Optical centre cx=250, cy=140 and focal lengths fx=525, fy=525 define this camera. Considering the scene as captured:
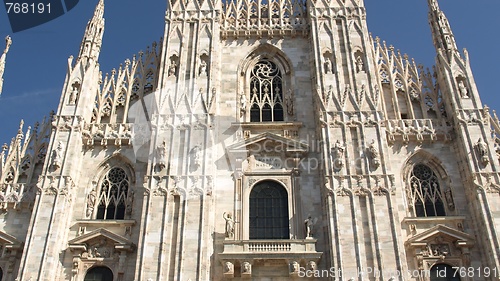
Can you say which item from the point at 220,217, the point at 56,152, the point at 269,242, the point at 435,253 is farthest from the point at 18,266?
the point at 435,253

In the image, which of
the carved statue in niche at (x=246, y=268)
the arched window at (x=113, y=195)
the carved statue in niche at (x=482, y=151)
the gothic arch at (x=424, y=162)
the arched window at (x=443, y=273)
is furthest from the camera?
the gothic arch at (x=424, y=162)

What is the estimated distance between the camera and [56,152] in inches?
743

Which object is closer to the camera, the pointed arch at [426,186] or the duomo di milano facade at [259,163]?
the duomo di milano facade at [259,163]

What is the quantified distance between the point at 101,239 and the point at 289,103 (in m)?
8.90

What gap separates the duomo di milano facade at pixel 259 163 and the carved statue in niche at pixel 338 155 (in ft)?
0.19

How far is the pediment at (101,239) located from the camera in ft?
57.9

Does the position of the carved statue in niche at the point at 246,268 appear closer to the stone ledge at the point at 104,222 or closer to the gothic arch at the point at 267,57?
the stone ledge at the point at 104,222

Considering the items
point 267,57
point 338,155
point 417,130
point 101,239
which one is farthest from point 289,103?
point 101,239

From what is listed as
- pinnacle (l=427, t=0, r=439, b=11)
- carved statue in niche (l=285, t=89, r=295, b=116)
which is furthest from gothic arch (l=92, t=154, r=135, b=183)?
pinnacle (l=427, t=0, r=439, b=11)

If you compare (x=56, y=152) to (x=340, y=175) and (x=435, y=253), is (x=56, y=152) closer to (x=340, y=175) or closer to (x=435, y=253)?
(x=340, y=175)

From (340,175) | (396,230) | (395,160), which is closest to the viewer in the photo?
(396,230)

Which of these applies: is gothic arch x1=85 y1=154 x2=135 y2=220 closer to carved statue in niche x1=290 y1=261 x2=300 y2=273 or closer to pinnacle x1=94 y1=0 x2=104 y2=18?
carved statue in niche x1=290 y1=261 x2=300 y2=273

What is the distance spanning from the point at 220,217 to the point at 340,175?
447 cm

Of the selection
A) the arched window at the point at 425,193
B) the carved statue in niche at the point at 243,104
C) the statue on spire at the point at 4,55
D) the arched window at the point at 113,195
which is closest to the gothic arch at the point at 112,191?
the arched window at the point at 113,195
